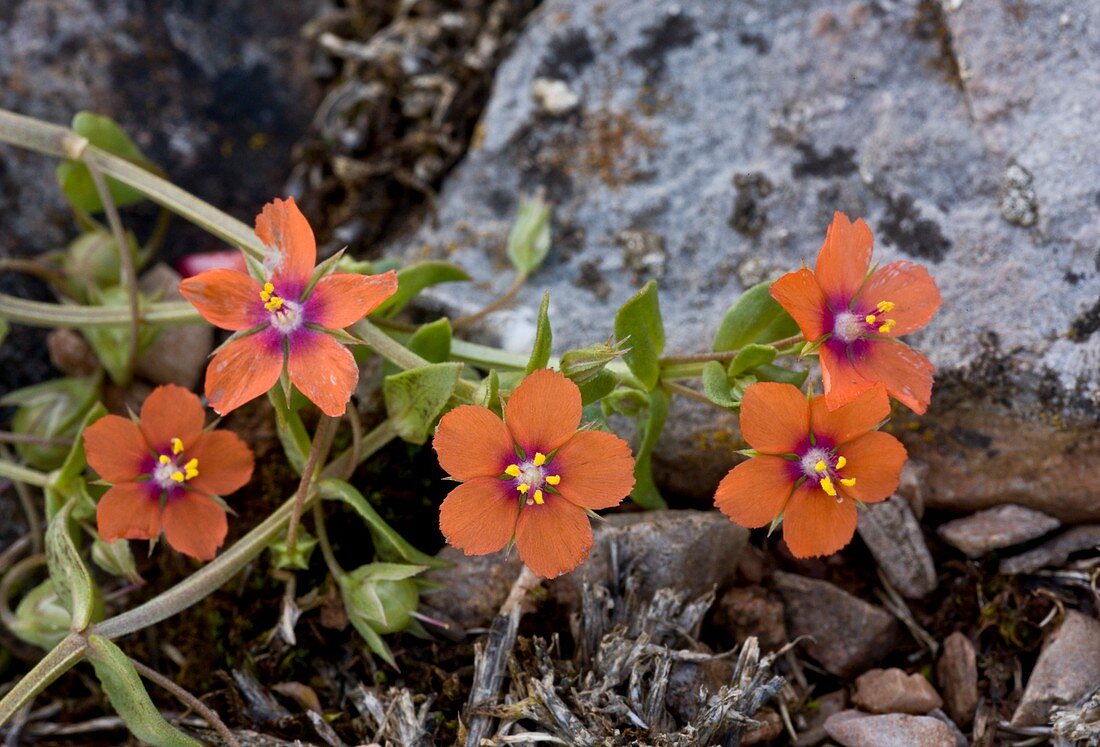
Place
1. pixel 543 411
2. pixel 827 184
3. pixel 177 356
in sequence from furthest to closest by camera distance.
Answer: pixel 177 356, pixel 827 184, pixel 543 411

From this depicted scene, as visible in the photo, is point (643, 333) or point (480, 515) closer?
point (480, 515)

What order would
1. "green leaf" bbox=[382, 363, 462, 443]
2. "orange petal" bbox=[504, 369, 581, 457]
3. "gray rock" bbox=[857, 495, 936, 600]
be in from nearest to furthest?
"orange petal" bbox=[504, 369, 581, 457] < "green leaf" bbox=[382, 363, 462, 443] < "gray rock" bbox=[857, 495, 936, 600]

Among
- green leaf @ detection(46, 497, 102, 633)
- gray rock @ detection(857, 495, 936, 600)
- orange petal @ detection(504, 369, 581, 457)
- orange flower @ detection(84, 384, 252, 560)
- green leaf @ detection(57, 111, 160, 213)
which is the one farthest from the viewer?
green leaf @ detection(57, 111, 160, 213)

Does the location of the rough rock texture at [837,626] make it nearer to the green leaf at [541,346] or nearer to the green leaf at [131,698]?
the green leaf at [541,346]

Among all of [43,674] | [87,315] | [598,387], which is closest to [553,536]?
[598,387]

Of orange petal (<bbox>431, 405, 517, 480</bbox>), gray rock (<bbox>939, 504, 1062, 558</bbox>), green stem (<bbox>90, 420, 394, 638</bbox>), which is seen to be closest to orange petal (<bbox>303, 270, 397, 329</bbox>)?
orange petal (<bbox>431, 405, 517, 480</bbox>)

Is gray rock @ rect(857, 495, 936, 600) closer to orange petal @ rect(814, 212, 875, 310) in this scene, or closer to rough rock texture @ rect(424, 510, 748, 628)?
rough rock texture @ rect(424, 510, 748, 628)

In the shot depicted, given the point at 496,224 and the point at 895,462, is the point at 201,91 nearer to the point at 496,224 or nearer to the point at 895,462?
the point at 496,224

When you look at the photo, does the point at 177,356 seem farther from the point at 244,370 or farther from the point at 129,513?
Result: the point at 244,370
